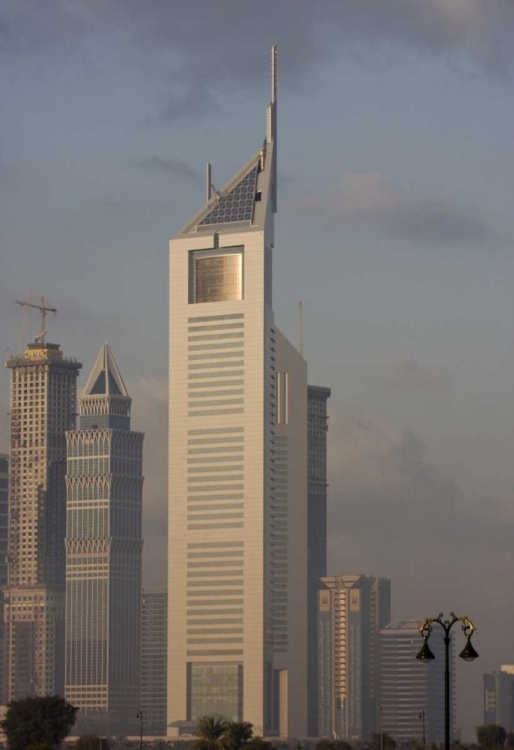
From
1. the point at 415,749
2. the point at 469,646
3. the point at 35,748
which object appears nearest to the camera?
the point at 469,646

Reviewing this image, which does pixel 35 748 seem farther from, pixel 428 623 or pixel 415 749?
pixel 428 623

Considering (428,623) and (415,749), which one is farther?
(415,749)

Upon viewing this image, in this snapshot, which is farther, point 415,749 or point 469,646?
point 415,749

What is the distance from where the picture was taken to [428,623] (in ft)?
276

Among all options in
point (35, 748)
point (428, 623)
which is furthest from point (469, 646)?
point (35, 748)

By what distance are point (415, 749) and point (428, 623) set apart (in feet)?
372

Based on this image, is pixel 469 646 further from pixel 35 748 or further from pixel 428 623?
pixel 35 748

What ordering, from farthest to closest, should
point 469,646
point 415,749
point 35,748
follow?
point 415,749 → point 35,748 → point 469,646

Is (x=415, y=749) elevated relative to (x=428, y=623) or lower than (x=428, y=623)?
lower

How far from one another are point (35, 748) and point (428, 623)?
105m

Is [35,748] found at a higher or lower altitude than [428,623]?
lower

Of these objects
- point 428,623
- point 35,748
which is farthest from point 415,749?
point 428,623

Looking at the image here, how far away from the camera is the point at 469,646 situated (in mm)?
80062

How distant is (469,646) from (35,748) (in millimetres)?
108909
